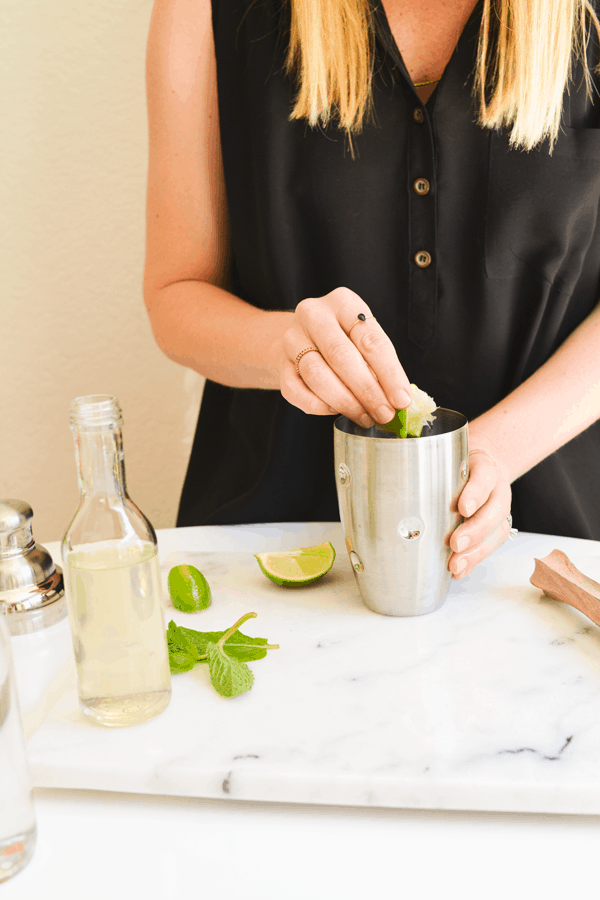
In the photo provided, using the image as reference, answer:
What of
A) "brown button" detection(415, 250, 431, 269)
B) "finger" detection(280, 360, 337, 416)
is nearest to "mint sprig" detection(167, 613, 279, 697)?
"finger" detection(280, 360, 337, 416)

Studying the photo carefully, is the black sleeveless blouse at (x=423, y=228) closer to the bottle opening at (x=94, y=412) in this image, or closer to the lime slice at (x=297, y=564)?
the lime slice at (x=297, y=564)

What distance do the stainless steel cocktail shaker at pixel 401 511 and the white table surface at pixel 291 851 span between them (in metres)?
0.24

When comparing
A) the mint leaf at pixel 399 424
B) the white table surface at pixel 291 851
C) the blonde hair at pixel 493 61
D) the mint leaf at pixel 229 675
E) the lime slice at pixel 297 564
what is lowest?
the white table surface at pixel 291 851

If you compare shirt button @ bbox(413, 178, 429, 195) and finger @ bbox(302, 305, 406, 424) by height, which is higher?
shirt button @ bbox(413, 178, 429, 195)

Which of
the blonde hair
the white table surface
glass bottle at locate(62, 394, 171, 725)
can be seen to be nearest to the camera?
the white table surface

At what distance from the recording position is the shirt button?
3.30ft

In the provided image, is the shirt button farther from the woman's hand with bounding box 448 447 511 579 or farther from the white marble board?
the white marble board

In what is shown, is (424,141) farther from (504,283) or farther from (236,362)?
(236,362)

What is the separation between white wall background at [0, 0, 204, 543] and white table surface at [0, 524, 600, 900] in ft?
3.71

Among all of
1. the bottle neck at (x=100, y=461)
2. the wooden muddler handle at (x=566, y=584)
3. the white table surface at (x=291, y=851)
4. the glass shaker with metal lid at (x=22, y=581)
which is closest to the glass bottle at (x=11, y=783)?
the white table surface at (x=291, y=851)

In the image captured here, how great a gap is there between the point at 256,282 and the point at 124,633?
67cm

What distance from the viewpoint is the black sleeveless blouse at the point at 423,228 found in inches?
39.6

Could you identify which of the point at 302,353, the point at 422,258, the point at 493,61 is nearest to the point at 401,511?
the point at 302,353

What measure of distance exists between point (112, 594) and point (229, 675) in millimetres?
116
